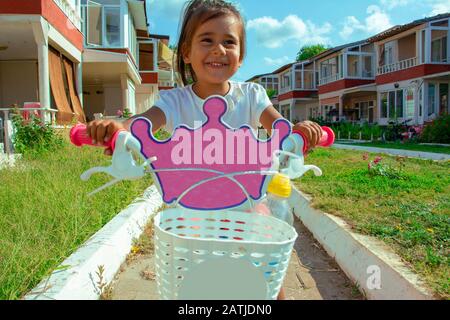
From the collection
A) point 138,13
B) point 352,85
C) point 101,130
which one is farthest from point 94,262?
point 352,85

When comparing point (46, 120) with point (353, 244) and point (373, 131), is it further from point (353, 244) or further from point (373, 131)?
point (373, 131)

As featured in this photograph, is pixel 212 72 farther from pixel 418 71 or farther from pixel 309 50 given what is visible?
pixel 309 50

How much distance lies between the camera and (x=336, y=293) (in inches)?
104

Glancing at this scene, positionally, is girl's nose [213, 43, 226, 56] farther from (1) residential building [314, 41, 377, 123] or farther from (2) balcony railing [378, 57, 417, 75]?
(1) residential building [314, 41, 377, 123]

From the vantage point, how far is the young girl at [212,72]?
1881 millimetres

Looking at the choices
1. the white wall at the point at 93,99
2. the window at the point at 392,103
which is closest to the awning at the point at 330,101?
the window at the point at 392,103

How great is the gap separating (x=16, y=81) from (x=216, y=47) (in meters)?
15.3

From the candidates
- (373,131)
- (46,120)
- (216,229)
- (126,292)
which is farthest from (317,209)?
(373,131)

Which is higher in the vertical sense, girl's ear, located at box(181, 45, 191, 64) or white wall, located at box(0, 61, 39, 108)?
white wall, located at box(0, 61, 39, 108)

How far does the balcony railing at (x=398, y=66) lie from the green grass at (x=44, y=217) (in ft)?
70.4

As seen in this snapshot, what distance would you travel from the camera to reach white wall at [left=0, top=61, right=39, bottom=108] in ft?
49.8

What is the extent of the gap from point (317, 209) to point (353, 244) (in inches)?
43.2

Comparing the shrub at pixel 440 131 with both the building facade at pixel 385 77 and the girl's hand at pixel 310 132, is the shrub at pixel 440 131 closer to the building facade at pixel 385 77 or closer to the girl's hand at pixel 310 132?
the building facade at pixel 385 77

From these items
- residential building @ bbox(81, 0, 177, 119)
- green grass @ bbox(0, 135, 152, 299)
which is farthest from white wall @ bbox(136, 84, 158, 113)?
green grass @ bbox(0, 135, 152, 299)
